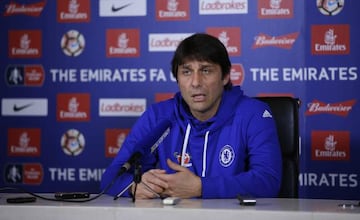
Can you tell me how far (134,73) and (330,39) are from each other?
120cm

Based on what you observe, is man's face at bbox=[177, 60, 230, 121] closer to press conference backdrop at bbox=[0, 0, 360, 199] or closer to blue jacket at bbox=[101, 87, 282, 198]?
blue jacket at bbox=[101, 87, 282, 198]

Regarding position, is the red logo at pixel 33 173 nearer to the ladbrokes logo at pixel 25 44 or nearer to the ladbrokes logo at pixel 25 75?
the ladbrokes logo at pixel 25 75

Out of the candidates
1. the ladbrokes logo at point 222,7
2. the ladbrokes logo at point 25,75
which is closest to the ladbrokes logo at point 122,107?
the ladbrokes logo at point 25,75

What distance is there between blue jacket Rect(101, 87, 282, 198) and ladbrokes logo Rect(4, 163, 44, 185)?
1.70 metres

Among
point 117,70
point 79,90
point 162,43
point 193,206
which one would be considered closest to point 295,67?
point 162,43

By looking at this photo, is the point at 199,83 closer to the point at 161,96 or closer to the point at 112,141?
the point at 161,96

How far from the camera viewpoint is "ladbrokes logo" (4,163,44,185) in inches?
162

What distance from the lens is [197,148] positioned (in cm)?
250

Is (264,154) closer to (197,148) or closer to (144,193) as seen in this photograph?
(197,148)

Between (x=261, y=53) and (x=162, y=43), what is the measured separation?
0.61 metres

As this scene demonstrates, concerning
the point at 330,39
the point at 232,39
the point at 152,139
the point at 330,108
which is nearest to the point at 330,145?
the point at 330,108

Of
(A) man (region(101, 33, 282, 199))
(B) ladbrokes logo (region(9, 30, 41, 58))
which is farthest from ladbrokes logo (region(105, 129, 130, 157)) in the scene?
(A) man (region(101, 33, 282, 199))

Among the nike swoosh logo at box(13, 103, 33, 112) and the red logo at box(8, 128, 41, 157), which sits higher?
the nike swoosh logo at box(13, 103, 33, 112)

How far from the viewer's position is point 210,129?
249 cm
